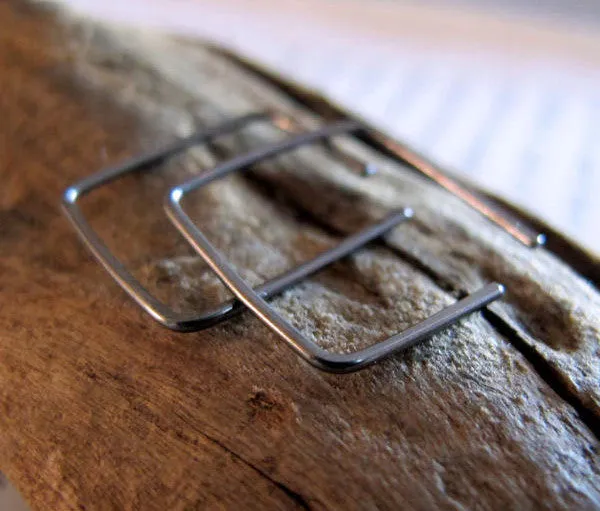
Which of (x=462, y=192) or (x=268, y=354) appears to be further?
(x=462, y=192)

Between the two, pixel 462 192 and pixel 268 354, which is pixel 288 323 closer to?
pixel 268 354

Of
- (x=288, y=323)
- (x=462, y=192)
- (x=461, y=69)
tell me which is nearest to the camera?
(x=288, y=323)

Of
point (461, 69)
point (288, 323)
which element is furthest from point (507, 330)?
point (461, 69)

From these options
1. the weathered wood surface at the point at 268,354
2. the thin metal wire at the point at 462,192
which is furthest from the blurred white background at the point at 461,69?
the weathered wood surface at the point at 268,354

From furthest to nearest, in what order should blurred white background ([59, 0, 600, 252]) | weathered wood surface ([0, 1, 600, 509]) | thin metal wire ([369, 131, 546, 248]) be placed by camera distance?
blurred white background ([59, 0, 600, 252]), thin metal wire ([369, 131, 546, 248]), weathered wood surface ([0, 1, 600, 509])

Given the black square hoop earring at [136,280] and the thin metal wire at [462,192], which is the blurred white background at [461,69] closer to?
the thin metal wire at [462,192]

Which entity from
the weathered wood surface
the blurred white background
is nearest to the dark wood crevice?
the weathered wood surface

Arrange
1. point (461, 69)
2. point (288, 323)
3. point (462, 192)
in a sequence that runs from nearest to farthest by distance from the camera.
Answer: point (288, 323), point (462, 192), point (461, 69)

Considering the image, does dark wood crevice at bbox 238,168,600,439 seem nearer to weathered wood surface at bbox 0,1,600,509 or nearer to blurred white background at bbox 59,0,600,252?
weathered wood surface at bbox 0,1,600,509
